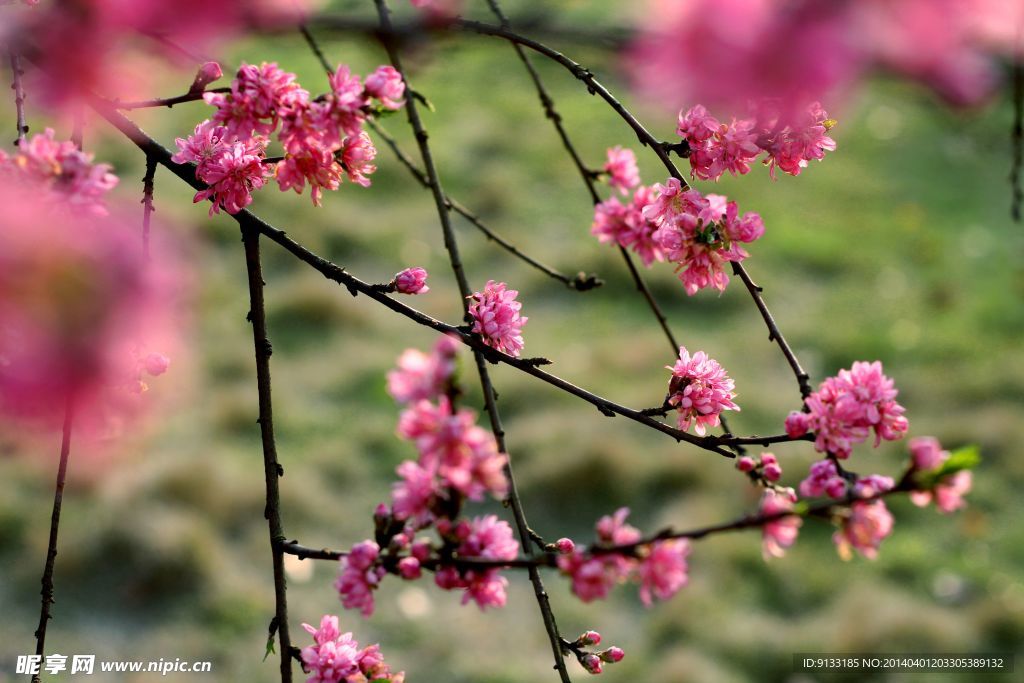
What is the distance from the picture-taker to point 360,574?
0.80 metres

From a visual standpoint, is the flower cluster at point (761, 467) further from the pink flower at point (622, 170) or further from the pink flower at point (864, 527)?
the pink flower at point (622, 170)

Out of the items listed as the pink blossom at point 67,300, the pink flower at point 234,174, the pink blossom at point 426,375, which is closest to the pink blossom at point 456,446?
the pink blossom at point 426,375

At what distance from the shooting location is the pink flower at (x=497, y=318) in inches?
38.2

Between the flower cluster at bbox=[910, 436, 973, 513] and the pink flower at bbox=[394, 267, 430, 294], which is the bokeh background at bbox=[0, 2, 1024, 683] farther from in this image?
the flower cluster at bbox=[910, 436, 973, 513]

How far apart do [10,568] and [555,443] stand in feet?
4.38

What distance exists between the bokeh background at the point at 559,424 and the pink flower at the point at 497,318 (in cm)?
49

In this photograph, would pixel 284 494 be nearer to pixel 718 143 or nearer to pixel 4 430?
pixel 4 430

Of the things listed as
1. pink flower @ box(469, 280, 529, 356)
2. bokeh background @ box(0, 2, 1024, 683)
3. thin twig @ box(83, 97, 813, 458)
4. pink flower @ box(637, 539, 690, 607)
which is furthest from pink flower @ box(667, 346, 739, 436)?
bokeh background @ box(0, 2, 1024, 683)

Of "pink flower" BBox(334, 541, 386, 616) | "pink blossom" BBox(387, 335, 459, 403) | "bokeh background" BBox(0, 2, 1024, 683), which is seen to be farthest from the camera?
"bokeh background" BBox(0, 2, 1024, 683)

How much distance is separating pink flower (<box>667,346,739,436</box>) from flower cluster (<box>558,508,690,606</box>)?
0.83 feet

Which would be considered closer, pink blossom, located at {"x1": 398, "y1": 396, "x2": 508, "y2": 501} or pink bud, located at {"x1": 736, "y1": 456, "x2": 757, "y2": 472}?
pink blossom, located at {"x1": 398, "y1": 396, "x2": 508, "y2": 501}

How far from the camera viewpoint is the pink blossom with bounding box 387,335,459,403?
2.20ft

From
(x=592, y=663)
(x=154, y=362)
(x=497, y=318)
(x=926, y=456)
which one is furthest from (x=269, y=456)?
(x=926, y=456)

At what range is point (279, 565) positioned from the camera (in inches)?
37.0
